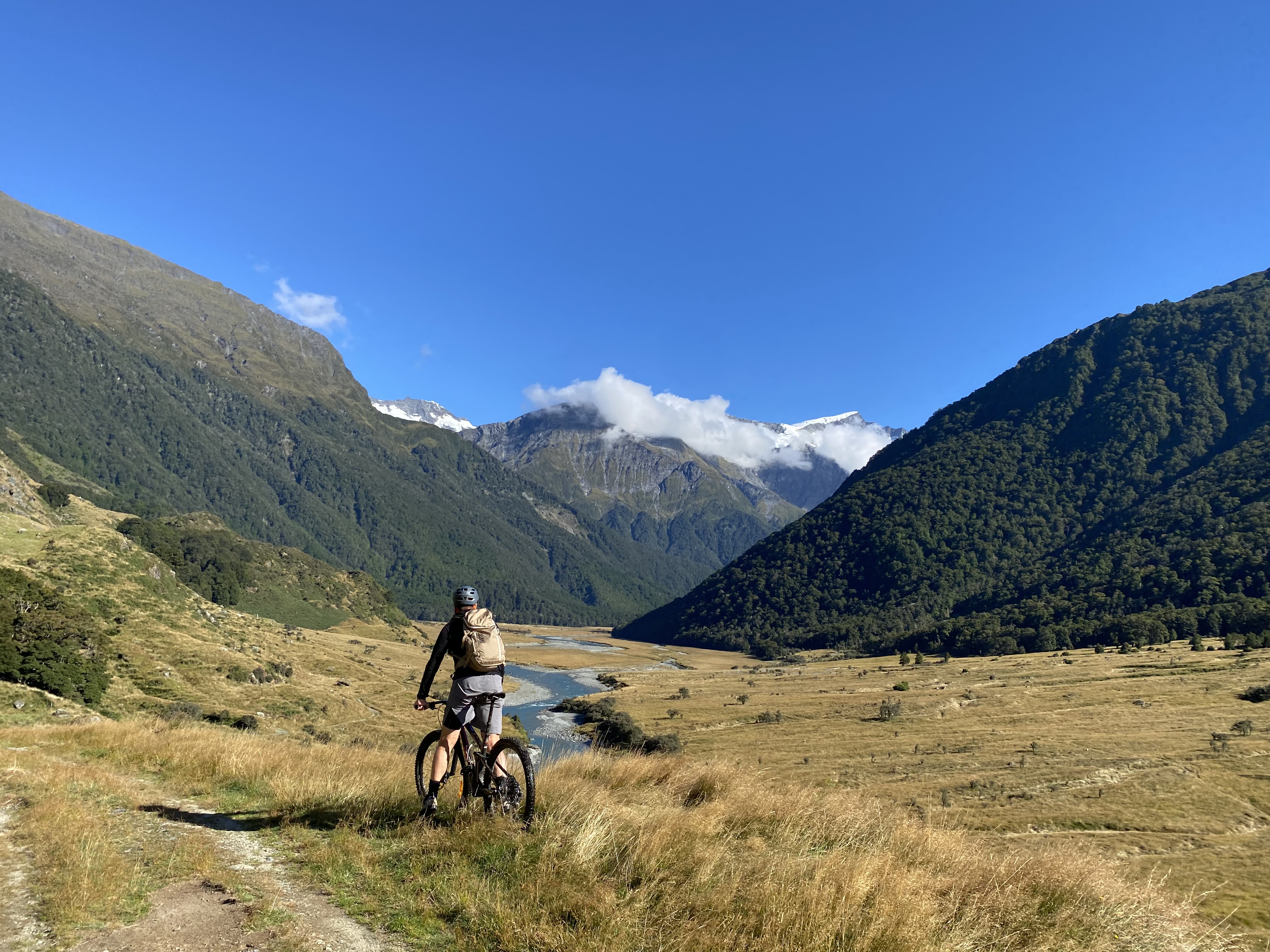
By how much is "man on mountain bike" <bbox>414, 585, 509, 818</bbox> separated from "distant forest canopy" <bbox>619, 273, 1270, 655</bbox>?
116821 millimetres

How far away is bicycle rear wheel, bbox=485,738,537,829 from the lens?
332 inches

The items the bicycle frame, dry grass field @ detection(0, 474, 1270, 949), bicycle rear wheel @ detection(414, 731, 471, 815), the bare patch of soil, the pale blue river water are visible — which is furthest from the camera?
the pale blue river water

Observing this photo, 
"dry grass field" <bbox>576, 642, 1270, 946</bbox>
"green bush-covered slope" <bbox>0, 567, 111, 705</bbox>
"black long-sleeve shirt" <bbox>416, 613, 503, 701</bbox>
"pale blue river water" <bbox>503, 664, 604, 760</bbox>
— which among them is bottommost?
"pale blue river water" <bbox>503, 664, 604, 760</bbox>

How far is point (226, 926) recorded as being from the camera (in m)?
5.89

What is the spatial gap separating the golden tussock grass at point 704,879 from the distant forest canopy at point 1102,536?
11415 centimetres

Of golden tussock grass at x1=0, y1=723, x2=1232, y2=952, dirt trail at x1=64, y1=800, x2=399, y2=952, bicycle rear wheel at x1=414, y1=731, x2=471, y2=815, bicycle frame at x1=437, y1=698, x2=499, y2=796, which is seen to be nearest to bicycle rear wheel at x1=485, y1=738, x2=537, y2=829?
bicycle frame at x1=437, y1=698, x2=499, y2=796

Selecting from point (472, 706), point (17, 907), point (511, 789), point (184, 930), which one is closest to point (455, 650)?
point (472, 706)

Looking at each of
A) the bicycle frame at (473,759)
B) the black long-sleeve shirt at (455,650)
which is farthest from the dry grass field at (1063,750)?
→ the black long-sleeve shirt at (455,650)

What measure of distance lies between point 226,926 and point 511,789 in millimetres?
3354

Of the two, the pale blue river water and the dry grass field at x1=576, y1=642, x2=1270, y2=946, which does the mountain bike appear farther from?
the pale blue river water

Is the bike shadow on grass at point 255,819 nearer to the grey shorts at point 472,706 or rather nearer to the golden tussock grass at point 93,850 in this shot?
the golden tussock grass at point 93,850

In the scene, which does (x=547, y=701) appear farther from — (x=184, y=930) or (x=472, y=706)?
(x=184, y=930)

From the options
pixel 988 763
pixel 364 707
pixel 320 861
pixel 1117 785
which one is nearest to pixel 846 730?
pixel 988 763

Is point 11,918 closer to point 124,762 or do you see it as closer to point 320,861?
point 320,861
